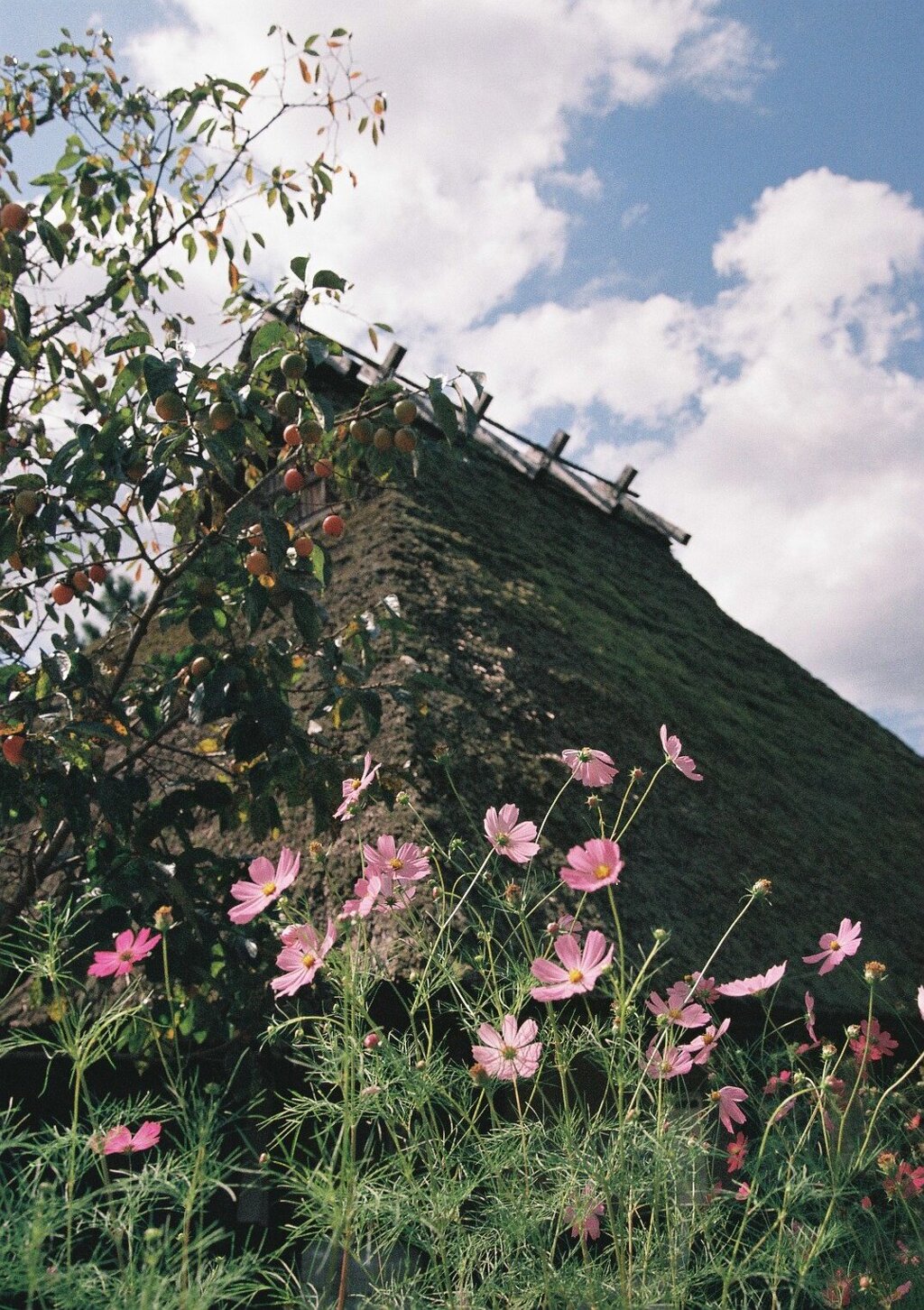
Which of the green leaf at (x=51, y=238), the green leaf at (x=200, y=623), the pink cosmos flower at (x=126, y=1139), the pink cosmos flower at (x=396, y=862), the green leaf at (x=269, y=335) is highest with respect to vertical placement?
the green leaf at (x=51, y=238)

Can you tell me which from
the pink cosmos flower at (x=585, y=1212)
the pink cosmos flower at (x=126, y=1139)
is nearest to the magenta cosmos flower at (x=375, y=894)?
the pink cosmos flower at (x=126, y=1139)

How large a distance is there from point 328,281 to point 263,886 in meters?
1.25

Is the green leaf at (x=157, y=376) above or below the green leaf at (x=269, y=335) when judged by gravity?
below

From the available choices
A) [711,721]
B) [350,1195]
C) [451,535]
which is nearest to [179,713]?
[350,1195]

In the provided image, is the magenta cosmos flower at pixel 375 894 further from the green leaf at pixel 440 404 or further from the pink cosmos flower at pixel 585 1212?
the green leaf at pixel 440 404

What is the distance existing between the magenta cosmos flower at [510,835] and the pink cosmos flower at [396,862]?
0.12 meters

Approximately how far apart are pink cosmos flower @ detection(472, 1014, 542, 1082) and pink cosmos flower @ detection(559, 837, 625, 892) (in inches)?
9.1

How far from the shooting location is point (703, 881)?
334 centimetres

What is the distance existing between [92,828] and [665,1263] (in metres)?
1.42

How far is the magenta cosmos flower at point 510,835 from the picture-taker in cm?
162

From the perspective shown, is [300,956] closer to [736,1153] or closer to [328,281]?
[736,1153]

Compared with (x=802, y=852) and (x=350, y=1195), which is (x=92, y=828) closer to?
(x=350, y=1195)

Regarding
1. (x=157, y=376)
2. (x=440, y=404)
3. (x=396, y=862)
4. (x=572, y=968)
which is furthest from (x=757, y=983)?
(x=157, y=376)

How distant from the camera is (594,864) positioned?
1355 mm
